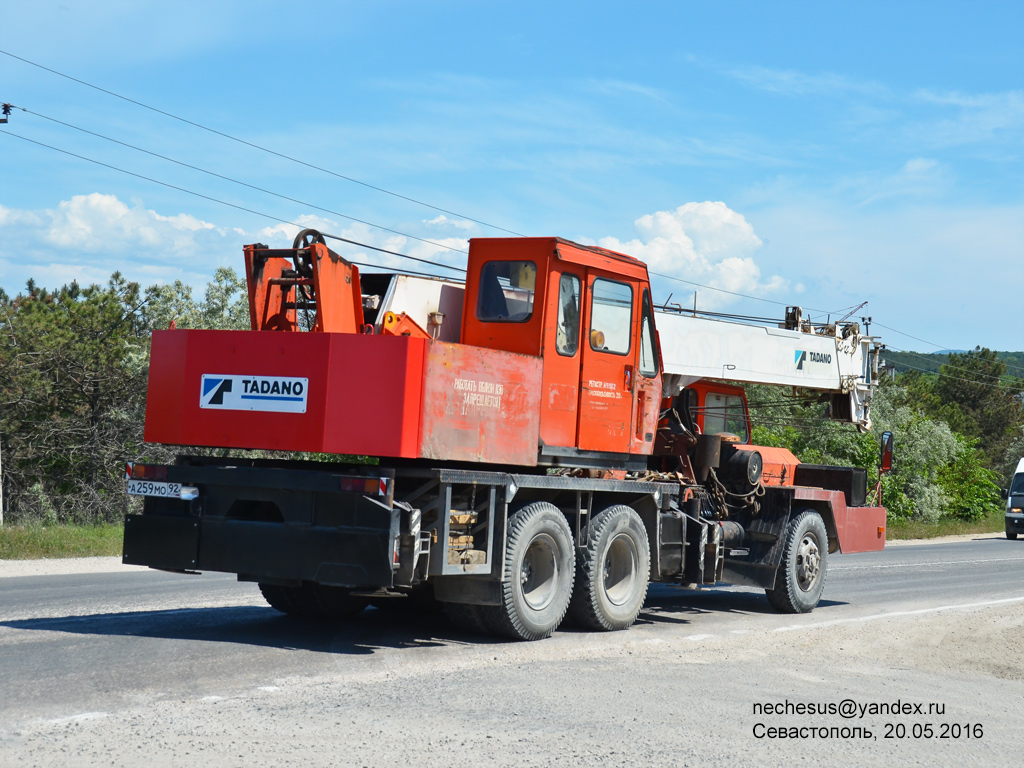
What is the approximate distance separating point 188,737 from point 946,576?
16966mm

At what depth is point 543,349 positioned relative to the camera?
9797mm

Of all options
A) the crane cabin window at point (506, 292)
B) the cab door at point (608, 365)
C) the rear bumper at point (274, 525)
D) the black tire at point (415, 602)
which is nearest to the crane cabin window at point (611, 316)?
the cab door at point (608, 365)

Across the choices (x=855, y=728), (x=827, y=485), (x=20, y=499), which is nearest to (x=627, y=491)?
(x=855, y=728)

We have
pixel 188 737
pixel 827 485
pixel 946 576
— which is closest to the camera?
pixel 188 737

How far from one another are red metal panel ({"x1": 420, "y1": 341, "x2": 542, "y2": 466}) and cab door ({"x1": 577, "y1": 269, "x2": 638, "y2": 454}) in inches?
31.8

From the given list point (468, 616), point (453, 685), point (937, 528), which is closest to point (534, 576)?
point (468, 616)

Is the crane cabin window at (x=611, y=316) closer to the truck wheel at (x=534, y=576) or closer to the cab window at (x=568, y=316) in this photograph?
the cab window at (x=568, y=316)

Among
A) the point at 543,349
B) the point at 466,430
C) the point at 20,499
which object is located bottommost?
the point at 20,499

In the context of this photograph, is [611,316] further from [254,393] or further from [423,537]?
[254,393]

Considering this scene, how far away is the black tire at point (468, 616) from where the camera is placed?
9.46 meters

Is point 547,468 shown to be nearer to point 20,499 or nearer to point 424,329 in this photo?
point 424,329

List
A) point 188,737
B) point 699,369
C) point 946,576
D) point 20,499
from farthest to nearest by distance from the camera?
point 20,499, point 946,576, point 699,369, point 188,737

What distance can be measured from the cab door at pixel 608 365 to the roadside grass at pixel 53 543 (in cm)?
1073

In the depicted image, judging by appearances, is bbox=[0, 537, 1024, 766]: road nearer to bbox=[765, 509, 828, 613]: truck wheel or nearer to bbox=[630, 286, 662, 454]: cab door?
bbox=[765, 509, 828, 613]: truck wheel
